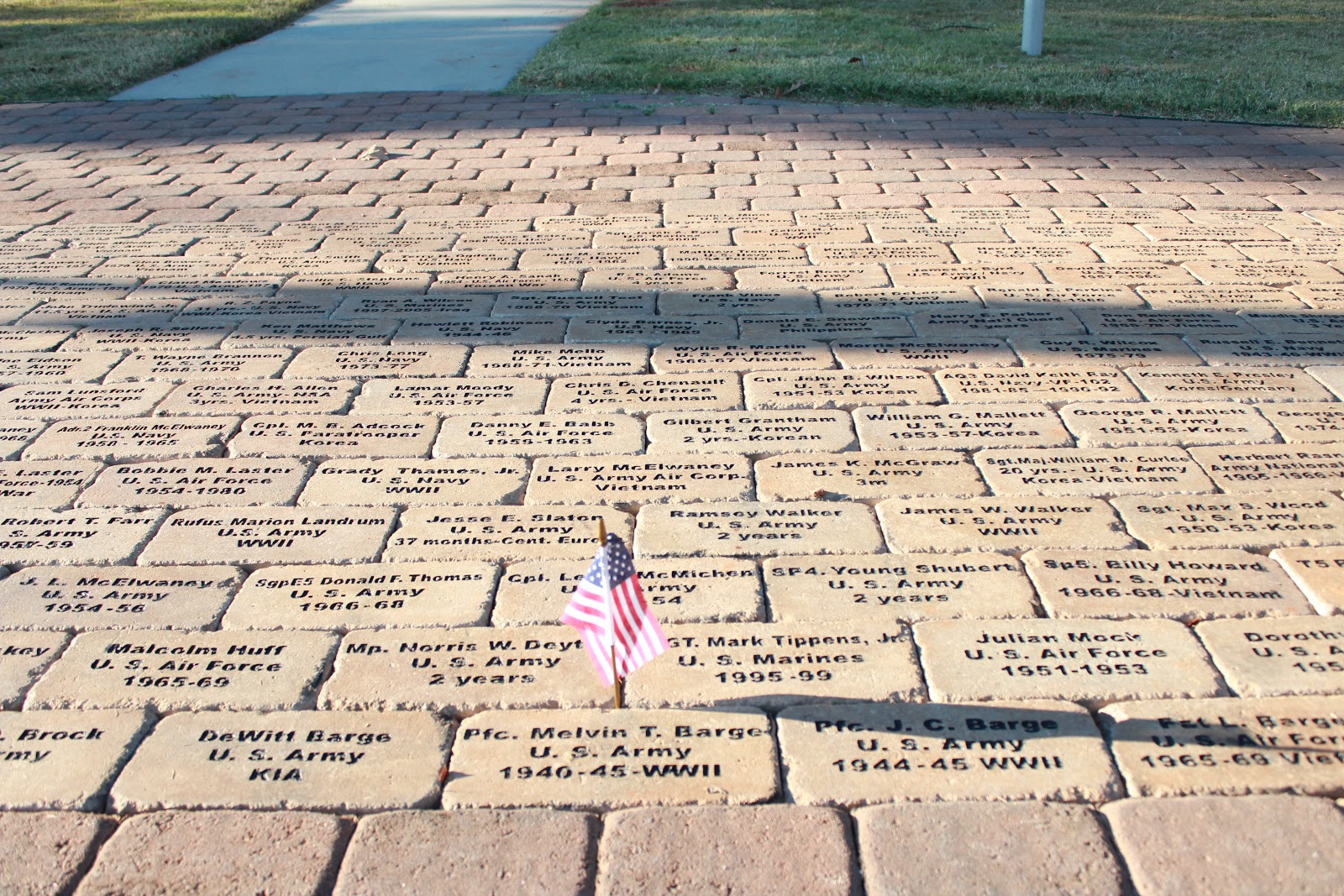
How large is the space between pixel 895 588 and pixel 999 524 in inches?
17.9

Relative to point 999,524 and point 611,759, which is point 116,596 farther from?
point 999,524

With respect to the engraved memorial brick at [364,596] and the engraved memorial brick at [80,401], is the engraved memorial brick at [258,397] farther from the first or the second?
the engraved memorial brick at [364,596]

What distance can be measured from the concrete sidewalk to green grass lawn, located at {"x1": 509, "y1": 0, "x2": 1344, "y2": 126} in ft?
2.12

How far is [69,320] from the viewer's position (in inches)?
187

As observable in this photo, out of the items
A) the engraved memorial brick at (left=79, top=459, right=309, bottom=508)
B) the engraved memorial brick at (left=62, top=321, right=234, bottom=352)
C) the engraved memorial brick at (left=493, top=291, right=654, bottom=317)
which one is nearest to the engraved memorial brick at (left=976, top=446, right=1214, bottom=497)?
the engraved memorial brick at (left=493, top=291, right=654, bottom=317)

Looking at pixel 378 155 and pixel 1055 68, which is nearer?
pixel 378 155

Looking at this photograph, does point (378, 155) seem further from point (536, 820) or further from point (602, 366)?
point (536, 820)

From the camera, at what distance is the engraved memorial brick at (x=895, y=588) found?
2.75 meters

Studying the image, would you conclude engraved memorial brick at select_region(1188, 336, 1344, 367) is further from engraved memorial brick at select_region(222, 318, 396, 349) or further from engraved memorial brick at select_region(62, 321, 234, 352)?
engraved memorial brick at select_region(62, 321, 234, 352)

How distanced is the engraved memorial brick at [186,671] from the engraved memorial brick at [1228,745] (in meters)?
1.77

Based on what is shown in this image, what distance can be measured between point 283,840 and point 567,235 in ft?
13.3

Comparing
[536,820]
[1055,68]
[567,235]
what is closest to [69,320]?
[567,235]

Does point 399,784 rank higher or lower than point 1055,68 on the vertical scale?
lower

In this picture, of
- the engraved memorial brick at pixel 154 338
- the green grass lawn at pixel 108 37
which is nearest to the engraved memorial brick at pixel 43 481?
the engraved memorial brick at pixel 154 338
